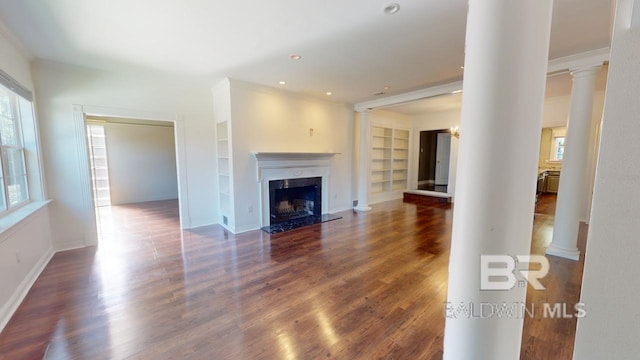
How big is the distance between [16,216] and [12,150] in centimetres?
87

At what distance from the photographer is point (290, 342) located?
1.90 m

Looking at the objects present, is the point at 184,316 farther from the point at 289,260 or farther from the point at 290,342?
the point at 289,260

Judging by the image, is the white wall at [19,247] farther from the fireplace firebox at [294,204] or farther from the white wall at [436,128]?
the white wall at [436,128]

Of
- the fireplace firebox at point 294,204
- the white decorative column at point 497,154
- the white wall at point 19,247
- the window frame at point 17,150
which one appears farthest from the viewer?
the fireplace firebox at point 294,204

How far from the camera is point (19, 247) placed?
2596 mm

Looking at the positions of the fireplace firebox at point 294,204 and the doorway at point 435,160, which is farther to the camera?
the doorway at point 435,160

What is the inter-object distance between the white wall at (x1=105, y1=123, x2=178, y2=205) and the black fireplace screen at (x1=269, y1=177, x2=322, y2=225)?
15.0 ft

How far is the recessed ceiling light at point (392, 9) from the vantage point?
2.19 m

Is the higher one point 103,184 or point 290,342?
point 103,184

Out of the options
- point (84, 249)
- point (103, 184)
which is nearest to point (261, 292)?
point (84, 249)

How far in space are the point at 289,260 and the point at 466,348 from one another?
8.58 ft

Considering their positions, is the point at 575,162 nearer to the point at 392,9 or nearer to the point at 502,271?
the point at 392,9

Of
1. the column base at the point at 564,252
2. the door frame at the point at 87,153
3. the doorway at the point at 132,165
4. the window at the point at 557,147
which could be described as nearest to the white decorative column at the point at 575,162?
the column base at the point at 564,252

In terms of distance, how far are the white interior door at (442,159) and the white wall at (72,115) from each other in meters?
8.07
